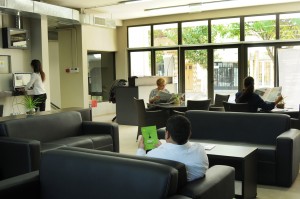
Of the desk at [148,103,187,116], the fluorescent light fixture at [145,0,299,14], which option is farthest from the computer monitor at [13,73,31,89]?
the fluorescent light fixture at [145,0,299,14]

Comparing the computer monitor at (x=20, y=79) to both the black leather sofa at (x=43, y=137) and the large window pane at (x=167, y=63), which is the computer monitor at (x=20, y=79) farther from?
the large window pane at (x=167, y=63)

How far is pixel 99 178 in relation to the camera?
2.23 metres

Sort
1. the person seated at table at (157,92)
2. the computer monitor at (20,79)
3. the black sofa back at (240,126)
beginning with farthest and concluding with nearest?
1. the computer monitor at (20,79)
2. the person seated at table at (157,92)
3. the black sofa back at (240,126)

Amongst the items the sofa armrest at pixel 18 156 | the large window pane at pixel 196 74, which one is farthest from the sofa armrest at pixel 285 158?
the large window pane at pixel 196 74

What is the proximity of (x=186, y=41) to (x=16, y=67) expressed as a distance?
4791 millimetres

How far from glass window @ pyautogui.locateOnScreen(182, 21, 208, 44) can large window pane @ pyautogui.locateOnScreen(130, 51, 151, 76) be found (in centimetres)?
141

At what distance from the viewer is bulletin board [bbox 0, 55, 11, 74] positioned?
303 inches

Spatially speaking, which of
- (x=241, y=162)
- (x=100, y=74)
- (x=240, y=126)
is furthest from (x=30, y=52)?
(x=241, y=162)

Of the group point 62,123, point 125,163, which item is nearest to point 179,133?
point 125,163

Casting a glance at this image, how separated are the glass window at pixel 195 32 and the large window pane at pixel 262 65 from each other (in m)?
1.37

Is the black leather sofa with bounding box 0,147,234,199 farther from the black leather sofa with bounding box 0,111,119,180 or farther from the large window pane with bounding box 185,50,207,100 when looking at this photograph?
the large window pane with bounding box 185,50,207,100

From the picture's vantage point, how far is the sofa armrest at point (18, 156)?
3818 millimetres

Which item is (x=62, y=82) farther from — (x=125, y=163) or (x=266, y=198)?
(x=125, y=163)

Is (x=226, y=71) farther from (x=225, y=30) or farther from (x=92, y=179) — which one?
(x=92, y=179)
